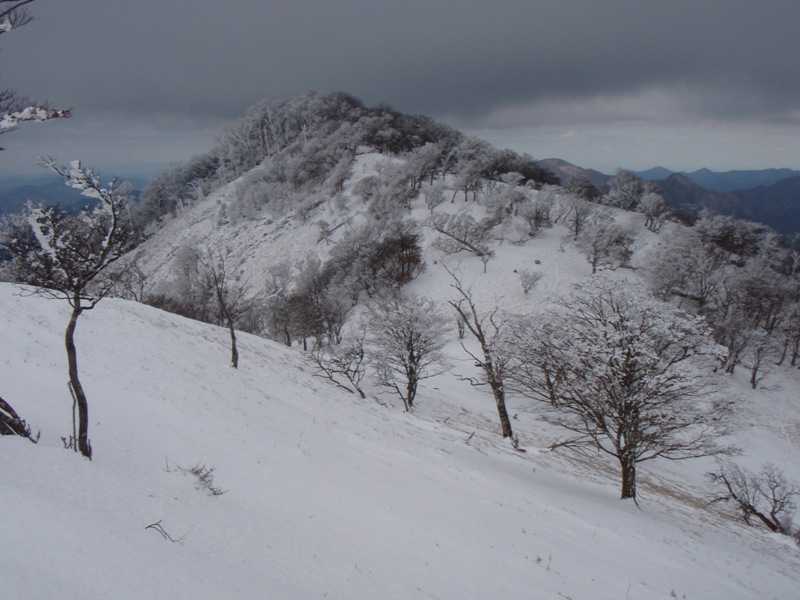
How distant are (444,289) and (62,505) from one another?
47.4 m

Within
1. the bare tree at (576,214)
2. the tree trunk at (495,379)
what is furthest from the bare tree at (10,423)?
the bare tree at (576,214)

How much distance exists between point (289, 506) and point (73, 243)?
244 inches

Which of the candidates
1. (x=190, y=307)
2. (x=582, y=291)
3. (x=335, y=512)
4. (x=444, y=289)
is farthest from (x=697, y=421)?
(x=190, y=307)

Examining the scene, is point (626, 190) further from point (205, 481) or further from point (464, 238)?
point (205, 481)

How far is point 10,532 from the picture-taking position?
4316 millimetres

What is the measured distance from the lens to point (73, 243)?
6.81m

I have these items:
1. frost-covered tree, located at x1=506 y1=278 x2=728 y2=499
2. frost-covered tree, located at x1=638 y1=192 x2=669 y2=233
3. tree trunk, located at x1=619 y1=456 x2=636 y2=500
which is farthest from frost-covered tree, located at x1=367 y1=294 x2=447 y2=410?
frost-covered tree, located at x1=638 y1=192 x2=669 y2=233

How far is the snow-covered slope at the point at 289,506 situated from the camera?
5.02m

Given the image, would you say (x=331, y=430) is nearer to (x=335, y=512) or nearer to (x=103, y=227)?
(x=335, y=512)

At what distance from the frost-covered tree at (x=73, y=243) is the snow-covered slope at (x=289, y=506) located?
2.16 m

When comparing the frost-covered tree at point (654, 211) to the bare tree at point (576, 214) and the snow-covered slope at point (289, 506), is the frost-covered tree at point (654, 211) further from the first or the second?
the snow-covered slope at point (289, 506)

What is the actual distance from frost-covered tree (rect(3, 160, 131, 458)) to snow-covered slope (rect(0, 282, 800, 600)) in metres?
2.16

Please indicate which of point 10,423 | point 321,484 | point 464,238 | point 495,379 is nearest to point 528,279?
point 464,238

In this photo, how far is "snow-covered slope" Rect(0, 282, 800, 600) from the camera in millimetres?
5020
